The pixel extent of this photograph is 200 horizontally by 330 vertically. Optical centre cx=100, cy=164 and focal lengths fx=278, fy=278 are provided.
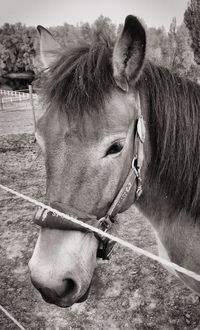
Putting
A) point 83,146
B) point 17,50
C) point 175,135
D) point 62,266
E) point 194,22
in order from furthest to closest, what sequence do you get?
1. point 17,50
2. point 194,22
3. point 175,135
4. point 83,146
5. point 62,266

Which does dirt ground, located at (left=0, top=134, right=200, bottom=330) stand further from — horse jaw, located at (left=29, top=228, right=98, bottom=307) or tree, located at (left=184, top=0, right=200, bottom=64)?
tree, located at (left=184, top=0, right=200, bottom=64)

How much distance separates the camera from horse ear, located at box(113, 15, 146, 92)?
1706 mm


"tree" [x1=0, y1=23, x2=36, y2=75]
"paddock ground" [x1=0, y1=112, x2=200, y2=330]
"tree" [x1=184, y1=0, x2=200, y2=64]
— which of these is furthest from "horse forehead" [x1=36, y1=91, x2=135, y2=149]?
"tree" [x1=0, y1=23, x2=36, y2=75]

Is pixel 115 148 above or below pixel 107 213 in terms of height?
above

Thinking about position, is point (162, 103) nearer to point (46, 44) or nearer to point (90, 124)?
point (90, 124)

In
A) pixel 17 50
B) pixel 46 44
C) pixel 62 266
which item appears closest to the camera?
pixel 62 266

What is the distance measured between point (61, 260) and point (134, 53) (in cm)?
137

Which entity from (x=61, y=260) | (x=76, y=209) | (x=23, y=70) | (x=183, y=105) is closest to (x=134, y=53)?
(x=183, y=105)

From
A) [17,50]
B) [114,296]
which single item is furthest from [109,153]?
[17,50]

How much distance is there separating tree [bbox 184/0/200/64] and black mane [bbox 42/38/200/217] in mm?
20168

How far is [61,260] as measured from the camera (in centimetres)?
161

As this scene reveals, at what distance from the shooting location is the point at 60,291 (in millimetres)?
1611

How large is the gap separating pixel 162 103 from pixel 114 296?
8.69ft

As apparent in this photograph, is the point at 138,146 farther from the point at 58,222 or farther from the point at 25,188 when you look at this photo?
the point at 25,188
